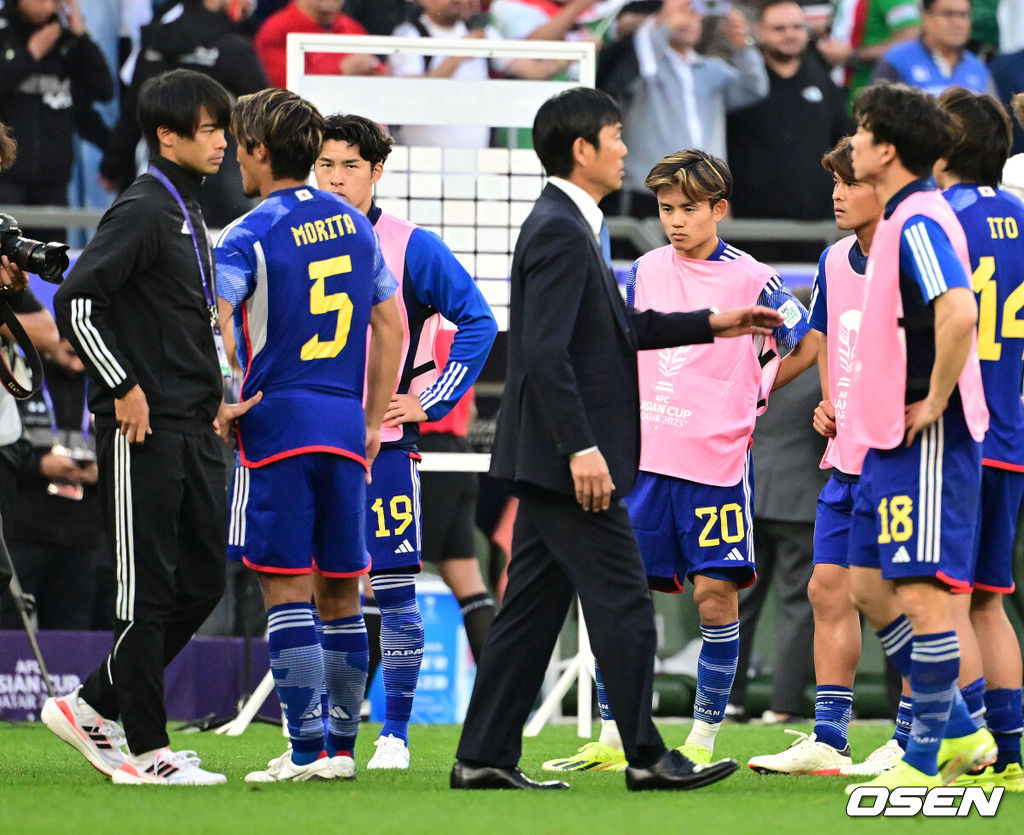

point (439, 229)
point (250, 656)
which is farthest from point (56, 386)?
point (439, 229)

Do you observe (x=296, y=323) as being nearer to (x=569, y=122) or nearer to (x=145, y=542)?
(x=145, y=542)

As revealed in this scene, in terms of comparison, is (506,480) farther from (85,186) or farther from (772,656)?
(85,186)

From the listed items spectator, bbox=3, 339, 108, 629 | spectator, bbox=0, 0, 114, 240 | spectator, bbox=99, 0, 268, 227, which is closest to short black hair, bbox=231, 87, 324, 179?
spectator, bbox=3, 339, 108, 629

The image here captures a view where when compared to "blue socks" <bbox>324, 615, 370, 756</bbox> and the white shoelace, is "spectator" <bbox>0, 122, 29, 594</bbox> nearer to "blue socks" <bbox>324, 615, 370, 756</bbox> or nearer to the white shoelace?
the white shoelace

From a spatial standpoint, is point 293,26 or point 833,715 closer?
point 833,715

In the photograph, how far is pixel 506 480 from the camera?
4828 mm

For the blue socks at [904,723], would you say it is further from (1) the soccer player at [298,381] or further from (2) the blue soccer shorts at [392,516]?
(1) the soccer player at [298,381]

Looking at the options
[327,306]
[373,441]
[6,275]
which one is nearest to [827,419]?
[373,441]

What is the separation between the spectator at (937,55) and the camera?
11.3 m

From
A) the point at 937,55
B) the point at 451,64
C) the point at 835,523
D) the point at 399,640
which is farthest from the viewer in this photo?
the point at 937,55

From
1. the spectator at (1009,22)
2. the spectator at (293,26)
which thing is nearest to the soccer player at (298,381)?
the spectator at (293,26)

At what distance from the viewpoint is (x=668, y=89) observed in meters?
10.9

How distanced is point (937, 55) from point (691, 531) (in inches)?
258

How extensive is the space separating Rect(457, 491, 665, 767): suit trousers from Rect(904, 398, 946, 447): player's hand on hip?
840 mm
